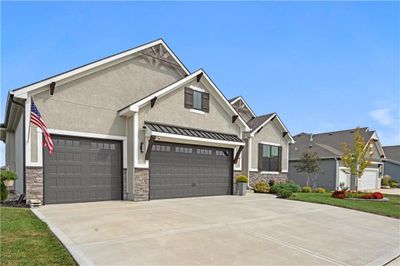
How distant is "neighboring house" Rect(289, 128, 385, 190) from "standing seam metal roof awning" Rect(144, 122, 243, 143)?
1586 centimetres

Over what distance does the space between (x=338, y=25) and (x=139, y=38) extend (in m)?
10.0

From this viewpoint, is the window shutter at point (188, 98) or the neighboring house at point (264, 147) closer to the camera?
the window shutter at point (188, 98)

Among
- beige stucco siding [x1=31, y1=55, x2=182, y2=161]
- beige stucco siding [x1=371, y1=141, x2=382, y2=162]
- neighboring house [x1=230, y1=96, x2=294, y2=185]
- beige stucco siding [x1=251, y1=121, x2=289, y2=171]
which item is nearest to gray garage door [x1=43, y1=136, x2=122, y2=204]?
beige stucco siding [x1=31, y1=55, x2=182, y2=161]

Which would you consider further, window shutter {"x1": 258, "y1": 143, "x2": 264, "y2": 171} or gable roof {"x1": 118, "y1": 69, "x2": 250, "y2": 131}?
window shutter {"x1": 258, "y1": 143, "x2": 264, "y2": 171}

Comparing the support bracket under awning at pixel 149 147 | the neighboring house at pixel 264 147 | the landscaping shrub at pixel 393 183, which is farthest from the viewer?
the landscaping shrub at pixel 393 183

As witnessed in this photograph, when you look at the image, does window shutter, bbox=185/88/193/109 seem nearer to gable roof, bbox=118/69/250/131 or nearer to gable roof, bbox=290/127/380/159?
gable roof, bbox=118/69/250/131

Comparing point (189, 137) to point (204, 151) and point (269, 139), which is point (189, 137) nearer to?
point (204, 151)

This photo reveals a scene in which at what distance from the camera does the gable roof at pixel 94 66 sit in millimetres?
11098

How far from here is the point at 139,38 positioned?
51.2 ft

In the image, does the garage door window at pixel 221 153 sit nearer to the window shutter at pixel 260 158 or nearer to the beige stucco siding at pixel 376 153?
the window shutter at pixel 260 158

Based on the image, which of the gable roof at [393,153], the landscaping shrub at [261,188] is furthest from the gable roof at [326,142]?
the landscaping shrub at [261,188]

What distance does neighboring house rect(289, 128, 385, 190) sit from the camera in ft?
94.9

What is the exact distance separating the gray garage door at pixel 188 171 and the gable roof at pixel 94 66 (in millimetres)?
4689

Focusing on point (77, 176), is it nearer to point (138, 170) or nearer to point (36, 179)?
point (36, 179)
